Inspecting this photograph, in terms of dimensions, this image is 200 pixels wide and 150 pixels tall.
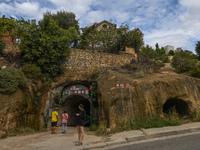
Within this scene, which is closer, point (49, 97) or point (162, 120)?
point (162, 120)

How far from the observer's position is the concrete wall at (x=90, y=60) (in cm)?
1435

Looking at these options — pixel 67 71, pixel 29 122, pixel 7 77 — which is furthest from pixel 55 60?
pixel 29 122

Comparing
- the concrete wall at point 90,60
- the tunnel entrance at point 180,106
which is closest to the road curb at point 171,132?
the tunnel entrance at point 180,106

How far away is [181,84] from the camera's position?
1007 cm

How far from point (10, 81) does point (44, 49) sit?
14.1 feet

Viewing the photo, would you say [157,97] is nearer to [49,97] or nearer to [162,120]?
[162,120]

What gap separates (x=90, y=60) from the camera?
15.2m

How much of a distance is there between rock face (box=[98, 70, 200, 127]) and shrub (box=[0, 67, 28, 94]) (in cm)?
556

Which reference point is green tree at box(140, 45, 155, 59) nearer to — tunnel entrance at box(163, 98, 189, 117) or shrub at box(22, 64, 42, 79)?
tunnel entrance at box(163, 98, 189, 117)

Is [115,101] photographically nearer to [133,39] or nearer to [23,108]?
[23,108]

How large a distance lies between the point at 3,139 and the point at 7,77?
11.9ft

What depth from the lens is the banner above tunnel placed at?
38.1 feet

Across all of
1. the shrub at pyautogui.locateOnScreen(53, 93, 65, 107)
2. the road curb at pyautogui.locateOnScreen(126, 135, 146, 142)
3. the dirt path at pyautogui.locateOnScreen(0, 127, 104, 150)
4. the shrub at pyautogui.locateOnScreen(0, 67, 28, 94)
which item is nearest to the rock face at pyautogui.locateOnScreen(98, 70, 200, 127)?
the road curb at pyautogui.locateOnScreen(126, 135, 146, 142)

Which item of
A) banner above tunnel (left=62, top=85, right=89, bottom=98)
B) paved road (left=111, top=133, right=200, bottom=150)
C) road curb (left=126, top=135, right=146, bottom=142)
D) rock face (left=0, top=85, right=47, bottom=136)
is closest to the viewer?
paved road (left=111, top=133, right=200, bottom=150)
